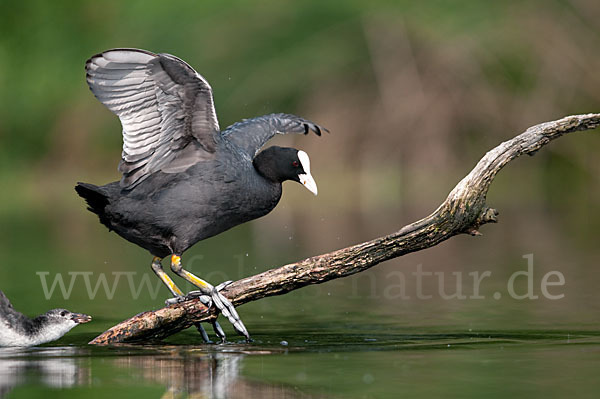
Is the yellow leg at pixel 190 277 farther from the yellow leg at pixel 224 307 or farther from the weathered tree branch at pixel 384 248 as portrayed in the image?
the weathered tree branch at pixel 384 248

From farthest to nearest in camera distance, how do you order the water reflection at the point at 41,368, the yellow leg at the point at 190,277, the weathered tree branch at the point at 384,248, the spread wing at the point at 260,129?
the spread wing at the point at 260,129 → the yellow leg at the point at 190,277 → the weathered tree branch at the point at 384,248 → the water reflection at the point at 41,368

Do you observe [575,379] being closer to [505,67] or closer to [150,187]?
[150,187]

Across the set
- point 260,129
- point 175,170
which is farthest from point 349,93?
point 175,170

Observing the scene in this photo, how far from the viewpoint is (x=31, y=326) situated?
604 cm

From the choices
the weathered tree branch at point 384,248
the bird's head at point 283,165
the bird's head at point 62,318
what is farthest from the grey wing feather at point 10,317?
the bird's head at point 283,165

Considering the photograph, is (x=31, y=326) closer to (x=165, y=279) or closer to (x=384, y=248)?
(x=165, y=279)

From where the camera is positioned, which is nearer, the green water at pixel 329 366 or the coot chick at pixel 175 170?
the green water at pixel 329 366

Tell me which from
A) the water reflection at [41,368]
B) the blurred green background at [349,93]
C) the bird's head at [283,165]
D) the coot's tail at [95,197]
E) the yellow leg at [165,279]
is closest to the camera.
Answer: the water reflection at [41,368]

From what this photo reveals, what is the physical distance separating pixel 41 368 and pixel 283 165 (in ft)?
7.08

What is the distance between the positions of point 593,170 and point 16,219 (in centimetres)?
849

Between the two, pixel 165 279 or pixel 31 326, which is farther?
pixel 165 279

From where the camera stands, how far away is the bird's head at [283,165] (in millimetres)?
6574

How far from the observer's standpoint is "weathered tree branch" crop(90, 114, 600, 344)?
234 inches

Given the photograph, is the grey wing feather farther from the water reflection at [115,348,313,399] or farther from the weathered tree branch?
the water reflection at [115,348,313,399]
